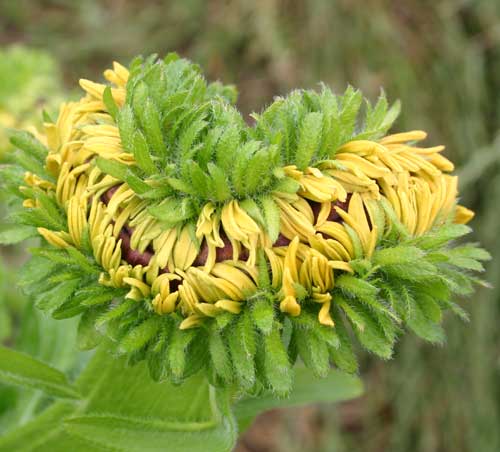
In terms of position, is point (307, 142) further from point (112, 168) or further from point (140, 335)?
point (140, 335)

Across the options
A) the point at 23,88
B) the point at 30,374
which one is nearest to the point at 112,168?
the point at 30,374

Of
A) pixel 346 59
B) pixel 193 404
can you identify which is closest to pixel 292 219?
pixel 193 404

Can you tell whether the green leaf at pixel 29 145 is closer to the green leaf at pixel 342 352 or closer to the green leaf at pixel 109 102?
the green leaf at pixel 109 102

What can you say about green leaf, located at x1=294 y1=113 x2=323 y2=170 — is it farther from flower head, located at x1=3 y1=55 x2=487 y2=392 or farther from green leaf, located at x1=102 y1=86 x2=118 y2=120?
green leaf, located at x1=102 y1=86 x2=118 y2=120

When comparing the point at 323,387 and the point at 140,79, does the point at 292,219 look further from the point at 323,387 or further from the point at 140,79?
the point at 323,387

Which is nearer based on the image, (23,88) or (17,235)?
(17,235)

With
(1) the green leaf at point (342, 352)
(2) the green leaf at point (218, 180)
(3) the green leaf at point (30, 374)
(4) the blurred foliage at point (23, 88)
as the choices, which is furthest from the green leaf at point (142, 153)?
(4) the blurred foliage at point (23, 88)

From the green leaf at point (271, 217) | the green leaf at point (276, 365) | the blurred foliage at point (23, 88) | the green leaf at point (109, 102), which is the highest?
the blurred foliage at point (23, 88)
